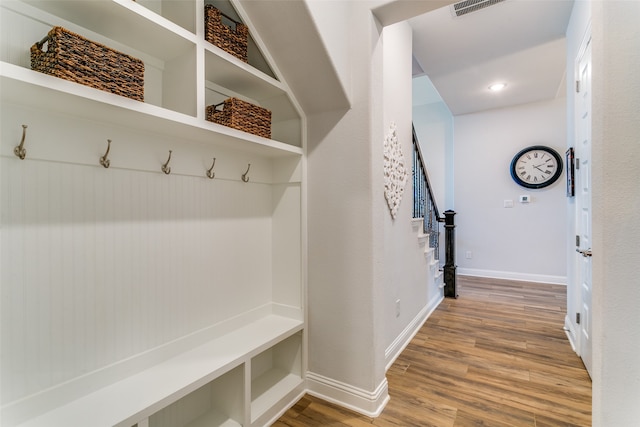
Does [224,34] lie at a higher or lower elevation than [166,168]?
higher

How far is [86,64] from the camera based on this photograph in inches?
37.9

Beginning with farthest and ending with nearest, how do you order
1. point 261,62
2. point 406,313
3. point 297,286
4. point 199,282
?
point 406,313
point 297,286
point 261,62
point 199,282

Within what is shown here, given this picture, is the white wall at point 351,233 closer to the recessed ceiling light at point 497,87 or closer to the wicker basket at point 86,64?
the wicker basket at point 86,64

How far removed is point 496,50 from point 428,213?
1850mm

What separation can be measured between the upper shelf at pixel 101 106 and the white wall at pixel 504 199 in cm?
466

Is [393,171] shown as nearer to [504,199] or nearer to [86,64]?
[86,64]

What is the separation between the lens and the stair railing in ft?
10.5

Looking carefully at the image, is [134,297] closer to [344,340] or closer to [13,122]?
[13,122]

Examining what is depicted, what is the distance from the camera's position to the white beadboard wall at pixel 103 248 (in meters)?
1.02

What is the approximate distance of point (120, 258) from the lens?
4.21 feet

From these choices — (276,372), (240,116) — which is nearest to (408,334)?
(276,372)

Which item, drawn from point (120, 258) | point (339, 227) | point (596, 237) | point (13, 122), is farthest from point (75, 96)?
point (596, 237)

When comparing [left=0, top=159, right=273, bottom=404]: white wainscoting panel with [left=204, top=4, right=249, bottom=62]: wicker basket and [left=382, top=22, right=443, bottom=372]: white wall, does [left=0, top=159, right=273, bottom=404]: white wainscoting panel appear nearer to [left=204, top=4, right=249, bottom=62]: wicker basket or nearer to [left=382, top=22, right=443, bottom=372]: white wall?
[left=204, top=4, right=249, bottom=62]: wicker basket

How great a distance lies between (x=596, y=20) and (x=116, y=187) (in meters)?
1.90
